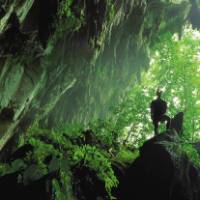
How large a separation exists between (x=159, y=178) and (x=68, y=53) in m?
8.06

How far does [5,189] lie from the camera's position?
40.8 feet

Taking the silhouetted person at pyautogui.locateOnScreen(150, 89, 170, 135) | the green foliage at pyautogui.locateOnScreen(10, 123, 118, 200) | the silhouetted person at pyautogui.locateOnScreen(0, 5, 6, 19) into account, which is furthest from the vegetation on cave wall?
the silhouetted person at pyautogui.locateOnScreen(0, 5, 6, 19)

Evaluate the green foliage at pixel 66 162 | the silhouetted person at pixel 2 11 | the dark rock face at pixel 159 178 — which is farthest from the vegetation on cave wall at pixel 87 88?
the silhouetted person at pixel 2 11

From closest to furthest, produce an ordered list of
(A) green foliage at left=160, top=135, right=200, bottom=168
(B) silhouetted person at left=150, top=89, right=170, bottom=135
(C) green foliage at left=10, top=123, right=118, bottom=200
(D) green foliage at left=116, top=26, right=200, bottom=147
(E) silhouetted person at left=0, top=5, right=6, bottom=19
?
(E) silhouetted person at left=0, top=5, right=6, bottom=19 < (C) green foliage at left=10, top=123, right=118, bottom=200 < (A) green foliage at left=160, top=135, right=200, bottom=168 < (B) silhouetted person at left=150, top=89, right=170, bottom=135 < (D) green foliage at left=116, top=26, right=200, bottom=147

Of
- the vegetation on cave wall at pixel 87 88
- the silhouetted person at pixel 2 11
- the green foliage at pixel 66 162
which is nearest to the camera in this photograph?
the silhouetted person at pixel 2 11

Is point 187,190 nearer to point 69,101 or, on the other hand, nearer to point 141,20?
point 69,101

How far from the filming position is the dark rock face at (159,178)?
12992 millimetres

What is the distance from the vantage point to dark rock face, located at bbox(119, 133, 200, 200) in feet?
42.6

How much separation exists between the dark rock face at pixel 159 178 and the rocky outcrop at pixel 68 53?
244 inches

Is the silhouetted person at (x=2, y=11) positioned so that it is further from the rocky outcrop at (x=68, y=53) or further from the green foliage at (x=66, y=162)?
the green foliage at (x=66, y=162)

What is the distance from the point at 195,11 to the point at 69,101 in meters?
15.2

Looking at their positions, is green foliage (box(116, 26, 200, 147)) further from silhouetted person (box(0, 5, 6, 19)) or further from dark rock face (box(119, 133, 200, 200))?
silhouetted person (box(0, 5, 6, 19))

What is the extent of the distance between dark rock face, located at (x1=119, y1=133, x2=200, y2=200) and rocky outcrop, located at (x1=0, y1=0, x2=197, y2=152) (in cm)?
619

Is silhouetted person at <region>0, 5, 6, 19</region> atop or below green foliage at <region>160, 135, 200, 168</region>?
atop
